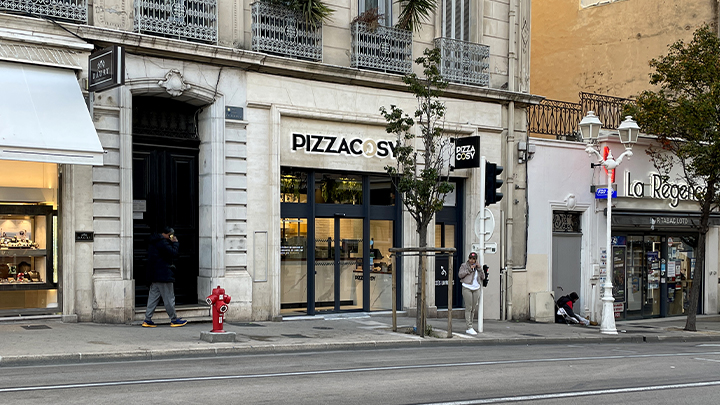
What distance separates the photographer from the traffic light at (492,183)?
55.7 feet

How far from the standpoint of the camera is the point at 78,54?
1419 cm

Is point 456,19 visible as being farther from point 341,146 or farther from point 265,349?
point 265,349

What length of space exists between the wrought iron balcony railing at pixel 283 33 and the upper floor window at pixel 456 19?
4.38 metres

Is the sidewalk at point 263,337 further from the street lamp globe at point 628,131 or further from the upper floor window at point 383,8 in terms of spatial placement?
the upper floor window at point 383,8

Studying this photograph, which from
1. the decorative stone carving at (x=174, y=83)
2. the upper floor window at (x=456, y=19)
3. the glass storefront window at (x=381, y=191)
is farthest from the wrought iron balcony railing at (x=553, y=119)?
the decorative stone carving at (x=174, y=83)

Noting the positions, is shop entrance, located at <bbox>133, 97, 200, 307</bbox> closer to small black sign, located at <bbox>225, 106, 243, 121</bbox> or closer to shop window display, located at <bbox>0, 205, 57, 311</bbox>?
small black sign, located at <bbox>225, 106, 243, 121</bbox>

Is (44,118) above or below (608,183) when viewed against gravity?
above

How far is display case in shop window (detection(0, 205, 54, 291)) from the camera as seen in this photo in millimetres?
14156

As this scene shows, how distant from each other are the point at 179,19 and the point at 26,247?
5.35m

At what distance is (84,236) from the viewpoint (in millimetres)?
14406

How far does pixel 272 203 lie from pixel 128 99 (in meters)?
3.80

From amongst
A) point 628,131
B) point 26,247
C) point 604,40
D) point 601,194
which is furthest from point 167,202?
point 604,40

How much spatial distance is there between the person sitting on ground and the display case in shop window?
13.6 m

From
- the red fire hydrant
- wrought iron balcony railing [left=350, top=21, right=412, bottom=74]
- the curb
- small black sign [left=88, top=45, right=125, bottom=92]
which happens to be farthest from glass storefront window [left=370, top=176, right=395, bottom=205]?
small black sign [left=88, top=45, right=125, bottom=92]
